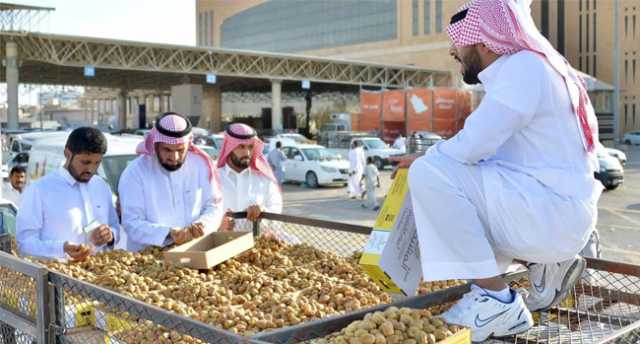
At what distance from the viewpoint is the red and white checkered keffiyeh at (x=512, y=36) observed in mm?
2301

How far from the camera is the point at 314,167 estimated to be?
894 inches

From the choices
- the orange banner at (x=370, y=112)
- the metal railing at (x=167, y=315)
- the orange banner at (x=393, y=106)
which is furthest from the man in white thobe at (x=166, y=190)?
the orange banner at (x=370, y=112)

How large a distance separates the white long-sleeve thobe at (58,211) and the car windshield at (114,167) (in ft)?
12.7

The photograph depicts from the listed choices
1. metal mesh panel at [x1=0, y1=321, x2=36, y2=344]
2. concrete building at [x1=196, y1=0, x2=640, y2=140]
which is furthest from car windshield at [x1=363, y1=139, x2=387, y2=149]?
metal mesh panel at [x1=0, y1=321, x2=36, y2=344]

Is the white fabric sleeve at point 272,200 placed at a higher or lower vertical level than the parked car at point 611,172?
higher

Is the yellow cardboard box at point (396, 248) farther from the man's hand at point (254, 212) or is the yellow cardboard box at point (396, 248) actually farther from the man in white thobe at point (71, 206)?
the man's hand at point (254, 212)

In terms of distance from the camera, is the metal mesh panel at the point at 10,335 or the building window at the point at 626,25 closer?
the metal mesh panel at the point at 10,335

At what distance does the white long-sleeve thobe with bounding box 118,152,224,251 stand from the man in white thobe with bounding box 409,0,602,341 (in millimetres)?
2541

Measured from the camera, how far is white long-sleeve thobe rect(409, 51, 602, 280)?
2207 mm

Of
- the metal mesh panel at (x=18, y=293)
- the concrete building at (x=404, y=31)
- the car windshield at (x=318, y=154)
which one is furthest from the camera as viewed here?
the concrete building at (x=404, y=31)

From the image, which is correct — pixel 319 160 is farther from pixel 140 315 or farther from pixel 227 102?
pixel 227 102

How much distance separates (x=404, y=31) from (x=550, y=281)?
68.9 m

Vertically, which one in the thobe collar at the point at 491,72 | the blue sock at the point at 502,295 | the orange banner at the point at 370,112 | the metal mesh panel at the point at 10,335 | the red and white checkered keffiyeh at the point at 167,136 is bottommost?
the metal mesh panel at the point at 10,335

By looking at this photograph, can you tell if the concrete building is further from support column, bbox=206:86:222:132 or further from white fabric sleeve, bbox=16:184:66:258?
white fabric sleeve, bbox=16:184:66:258
